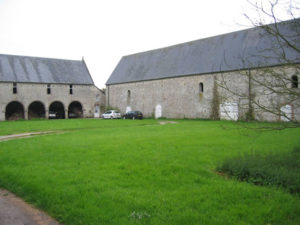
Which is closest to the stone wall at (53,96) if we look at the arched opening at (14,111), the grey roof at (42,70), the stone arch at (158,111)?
the grey roof at (42,70)

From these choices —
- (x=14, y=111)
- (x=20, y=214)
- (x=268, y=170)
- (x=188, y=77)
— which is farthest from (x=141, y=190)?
(x=14, y=111)

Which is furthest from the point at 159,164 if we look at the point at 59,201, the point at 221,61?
the point at 221,61

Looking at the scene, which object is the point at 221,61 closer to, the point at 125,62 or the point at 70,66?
the point at 125,62

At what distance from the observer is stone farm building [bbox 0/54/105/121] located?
1407 inches

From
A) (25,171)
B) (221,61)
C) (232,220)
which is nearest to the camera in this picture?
(232,220)

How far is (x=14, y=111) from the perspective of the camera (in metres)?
36.8

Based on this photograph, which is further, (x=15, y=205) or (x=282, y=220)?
(x=15, y=205)

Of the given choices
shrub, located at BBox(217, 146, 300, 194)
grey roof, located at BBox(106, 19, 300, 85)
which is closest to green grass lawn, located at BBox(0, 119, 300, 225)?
shrub, located at BBox(217, 146, 300, 194)

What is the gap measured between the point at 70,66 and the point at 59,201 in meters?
38.9

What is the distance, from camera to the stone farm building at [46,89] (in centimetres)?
3575

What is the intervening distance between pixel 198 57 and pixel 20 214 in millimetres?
28468

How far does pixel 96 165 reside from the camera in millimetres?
7910

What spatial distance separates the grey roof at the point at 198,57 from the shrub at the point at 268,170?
17.0 meters

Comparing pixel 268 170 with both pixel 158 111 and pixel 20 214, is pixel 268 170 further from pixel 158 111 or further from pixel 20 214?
pixel 158 111
